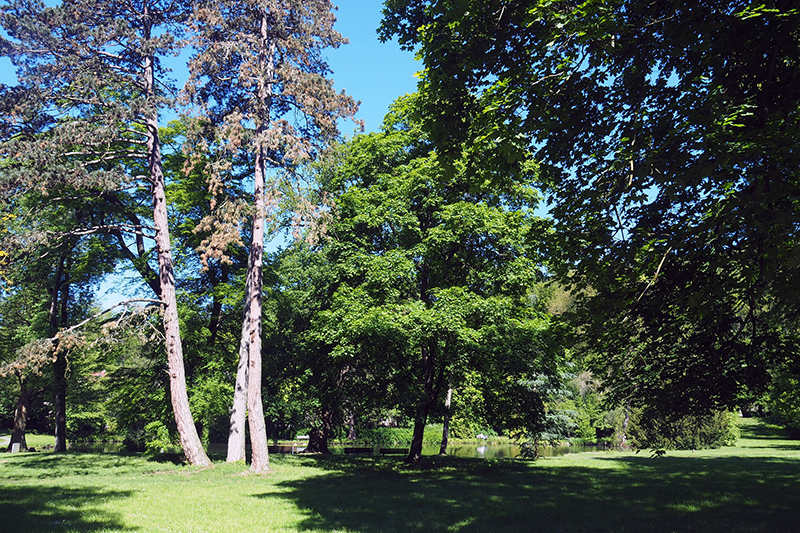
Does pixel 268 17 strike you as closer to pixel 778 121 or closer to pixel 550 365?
pixel 550 365

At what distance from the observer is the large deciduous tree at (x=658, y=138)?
6.26 meters

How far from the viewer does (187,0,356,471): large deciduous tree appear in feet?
62.7

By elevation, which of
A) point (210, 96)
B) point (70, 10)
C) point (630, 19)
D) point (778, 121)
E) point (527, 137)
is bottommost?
point (778, 121)

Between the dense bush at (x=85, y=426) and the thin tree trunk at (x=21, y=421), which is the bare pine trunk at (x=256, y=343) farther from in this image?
the dense bush at (x=85, y=426)

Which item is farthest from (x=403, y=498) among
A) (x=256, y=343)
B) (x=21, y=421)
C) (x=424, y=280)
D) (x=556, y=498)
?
(x=21, y=421)

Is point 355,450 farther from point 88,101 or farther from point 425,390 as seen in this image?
point 88,101

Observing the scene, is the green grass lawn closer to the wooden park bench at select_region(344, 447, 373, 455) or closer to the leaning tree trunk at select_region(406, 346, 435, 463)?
the leaning tree trunk at select_region(406, 346, 435, 463)

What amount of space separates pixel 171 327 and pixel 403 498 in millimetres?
11965

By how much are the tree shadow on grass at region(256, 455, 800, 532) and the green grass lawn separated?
29 mm

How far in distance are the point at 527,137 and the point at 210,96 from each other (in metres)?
18.1

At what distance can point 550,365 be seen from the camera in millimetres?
17625

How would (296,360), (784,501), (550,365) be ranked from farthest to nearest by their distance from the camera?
(296,360)
(550,365)
(784,501)

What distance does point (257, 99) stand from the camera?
66.3 feet

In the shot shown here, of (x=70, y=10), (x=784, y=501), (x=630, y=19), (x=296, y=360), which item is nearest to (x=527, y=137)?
(x=630, y=19)
